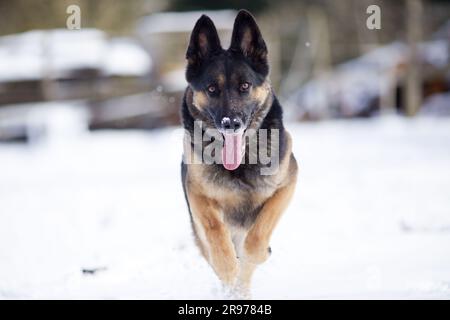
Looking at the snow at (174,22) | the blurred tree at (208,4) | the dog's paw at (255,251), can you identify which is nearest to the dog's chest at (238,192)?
the dog's paw at (255,251)

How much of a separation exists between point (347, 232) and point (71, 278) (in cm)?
246

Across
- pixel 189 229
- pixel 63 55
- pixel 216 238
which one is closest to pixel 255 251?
pixel 216 238

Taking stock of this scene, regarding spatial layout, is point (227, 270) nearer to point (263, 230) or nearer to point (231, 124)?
point (263, 230)

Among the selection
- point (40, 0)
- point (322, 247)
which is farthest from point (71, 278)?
point (40, 0)

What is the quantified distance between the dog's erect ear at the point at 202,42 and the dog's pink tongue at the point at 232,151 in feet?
1.95

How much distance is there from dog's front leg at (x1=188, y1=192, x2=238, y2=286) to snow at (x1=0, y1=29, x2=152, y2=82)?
1176 centimetres

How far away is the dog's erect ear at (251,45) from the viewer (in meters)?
3.93

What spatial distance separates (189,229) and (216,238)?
214 centimetres

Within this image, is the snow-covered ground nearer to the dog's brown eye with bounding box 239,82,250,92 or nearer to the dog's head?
the dog's head

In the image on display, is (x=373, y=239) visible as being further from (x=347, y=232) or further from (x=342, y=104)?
(x=342, y=104)

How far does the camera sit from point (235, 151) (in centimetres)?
376

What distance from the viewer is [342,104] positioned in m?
17.0

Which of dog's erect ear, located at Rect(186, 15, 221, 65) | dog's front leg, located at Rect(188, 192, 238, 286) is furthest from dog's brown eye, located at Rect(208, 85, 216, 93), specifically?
dog's front leg, located at Rect(188, 192, 238, 286)
